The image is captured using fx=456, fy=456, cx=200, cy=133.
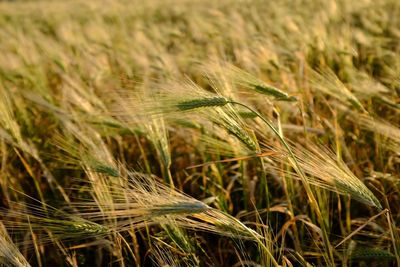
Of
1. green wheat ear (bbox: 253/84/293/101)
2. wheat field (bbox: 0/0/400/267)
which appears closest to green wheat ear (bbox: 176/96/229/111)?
wheat field (bbox: 0/0/400/267)

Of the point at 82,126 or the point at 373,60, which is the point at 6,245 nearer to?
the point at 82,126

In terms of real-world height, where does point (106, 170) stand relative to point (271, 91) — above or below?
below

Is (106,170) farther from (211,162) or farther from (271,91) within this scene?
(271,91)

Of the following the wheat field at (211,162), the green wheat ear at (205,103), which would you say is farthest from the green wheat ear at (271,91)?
the green wheat ear at (205,103)

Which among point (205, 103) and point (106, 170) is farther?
point (106, 170)

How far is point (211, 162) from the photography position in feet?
3.78

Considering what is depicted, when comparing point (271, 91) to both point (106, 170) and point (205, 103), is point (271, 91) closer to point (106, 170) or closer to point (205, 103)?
point (205, 103)

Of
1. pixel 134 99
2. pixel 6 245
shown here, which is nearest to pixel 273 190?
pixel 134 99

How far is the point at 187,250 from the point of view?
1.17 meters

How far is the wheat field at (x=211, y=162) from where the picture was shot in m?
1.11

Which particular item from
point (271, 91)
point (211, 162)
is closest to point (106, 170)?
point (211, 162)

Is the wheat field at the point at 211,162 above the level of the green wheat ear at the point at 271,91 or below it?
below

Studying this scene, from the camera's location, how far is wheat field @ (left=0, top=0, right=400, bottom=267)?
1.11m

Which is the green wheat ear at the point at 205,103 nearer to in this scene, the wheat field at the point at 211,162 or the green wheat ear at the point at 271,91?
the wheat field at the point at 211,162
